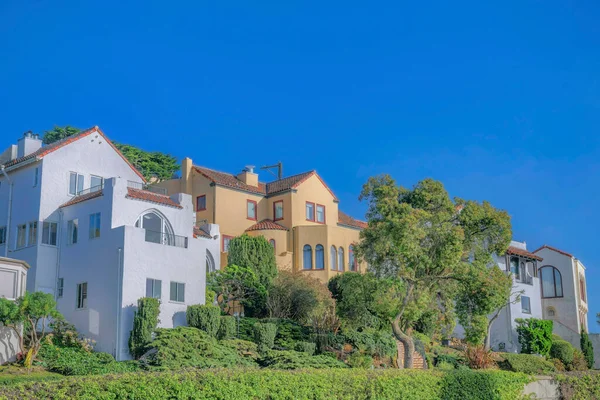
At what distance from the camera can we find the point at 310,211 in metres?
55.0

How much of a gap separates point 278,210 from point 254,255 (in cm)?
882

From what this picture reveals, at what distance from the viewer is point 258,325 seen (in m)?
37.1

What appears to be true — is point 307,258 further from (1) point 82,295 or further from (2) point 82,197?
(1) point 82,295

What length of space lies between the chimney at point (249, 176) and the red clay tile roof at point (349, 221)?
22.9 ft

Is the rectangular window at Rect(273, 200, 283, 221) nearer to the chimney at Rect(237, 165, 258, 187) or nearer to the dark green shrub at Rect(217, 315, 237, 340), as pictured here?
the chimney at Rect(237, 165, 258, 187)

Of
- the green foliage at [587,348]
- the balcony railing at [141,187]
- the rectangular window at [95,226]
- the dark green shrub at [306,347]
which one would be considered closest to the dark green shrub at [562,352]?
the green foliage at [587,348]

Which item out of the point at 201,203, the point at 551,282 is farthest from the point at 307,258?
the point at 551,282

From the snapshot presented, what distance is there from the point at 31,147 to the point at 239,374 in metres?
28.5

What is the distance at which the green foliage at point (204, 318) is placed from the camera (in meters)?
36.5

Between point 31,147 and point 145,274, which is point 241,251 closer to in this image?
point 145,274

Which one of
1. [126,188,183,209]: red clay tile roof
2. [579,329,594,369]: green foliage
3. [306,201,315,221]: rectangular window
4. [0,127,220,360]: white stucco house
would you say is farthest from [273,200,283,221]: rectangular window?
[579,329,594,369]: green foliage

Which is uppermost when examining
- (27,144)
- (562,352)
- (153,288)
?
(27,144)

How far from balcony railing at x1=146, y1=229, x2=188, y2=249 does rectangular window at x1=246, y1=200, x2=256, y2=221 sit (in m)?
14.2

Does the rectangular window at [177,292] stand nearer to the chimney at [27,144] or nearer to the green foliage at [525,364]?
the chimney at [27,144]
